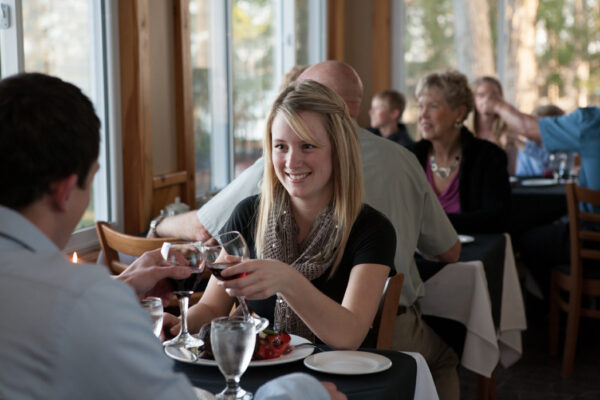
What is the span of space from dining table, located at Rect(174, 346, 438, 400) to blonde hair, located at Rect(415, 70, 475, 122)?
2.54 meters

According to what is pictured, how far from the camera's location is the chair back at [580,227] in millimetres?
3465

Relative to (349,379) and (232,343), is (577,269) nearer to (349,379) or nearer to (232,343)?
(349,379)

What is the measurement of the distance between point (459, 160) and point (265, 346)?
252 centimetres

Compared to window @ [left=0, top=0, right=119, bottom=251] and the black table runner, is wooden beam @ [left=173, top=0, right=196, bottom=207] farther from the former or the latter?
the black table runner

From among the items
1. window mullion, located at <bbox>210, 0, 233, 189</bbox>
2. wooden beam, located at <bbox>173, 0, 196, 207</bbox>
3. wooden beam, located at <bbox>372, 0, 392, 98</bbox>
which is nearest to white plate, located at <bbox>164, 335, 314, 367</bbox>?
wooden beam, located at <bbox>173, 0, 196, 207</bbox>

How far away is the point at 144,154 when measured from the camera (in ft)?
11.0

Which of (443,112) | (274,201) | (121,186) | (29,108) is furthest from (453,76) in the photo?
Result: (29,108)

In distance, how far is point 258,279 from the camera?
1418 mm

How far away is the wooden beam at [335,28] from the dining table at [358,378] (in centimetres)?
534

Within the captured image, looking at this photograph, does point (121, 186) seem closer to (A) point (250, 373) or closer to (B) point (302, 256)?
(B) point (302, 256)

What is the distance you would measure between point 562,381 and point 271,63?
10.5 feet

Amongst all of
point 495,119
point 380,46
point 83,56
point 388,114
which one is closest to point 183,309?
point 83,56

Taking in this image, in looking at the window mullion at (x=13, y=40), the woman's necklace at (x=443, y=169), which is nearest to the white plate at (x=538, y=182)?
the woman's necklace at (x=443, y=169)

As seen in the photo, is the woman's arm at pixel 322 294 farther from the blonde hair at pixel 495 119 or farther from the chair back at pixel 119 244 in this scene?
the blonde hair at pixel 495 119
